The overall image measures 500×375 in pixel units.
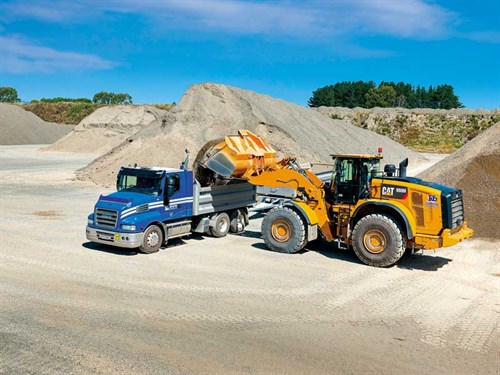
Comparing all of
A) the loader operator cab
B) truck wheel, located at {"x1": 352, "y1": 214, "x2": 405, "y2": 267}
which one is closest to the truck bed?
the loader operator cab

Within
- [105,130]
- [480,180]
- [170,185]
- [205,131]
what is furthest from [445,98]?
[170,185]

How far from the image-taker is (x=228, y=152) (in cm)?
1442

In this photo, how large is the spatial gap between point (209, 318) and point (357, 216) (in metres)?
5.39

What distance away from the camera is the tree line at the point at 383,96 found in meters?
118

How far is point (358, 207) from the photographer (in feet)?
40.3

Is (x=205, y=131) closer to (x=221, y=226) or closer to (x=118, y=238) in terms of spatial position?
(x=221, y=226)

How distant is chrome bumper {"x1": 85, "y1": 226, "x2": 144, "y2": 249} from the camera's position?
40.6ft

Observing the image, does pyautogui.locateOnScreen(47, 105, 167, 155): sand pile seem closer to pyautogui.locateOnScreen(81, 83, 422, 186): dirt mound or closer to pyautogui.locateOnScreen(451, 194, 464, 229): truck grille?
pyautogui.locateOnScreen(81, 83, 422, 186): dirt mound

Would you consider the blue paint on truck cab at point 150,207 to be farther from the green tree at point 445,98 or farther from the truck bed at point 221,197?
the green tree at point 445,98

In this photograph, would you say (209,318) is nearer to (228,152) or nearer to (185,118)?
(228,152)

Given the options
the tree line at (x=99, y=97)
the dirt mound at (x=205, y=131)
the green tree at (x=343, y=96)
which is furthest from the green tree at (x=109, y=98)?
the dirt mound at (x=205, y=131)

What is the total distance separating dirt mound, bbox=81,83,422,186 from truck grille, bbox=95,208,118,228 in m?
15.8

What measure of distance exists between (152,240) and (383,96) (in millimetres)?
110841

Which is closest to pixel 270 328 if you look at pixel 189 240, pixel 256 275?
pixel 256 275
